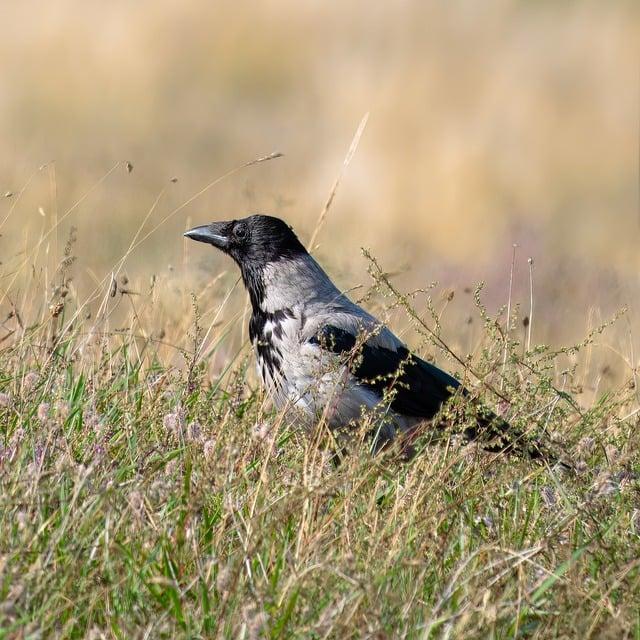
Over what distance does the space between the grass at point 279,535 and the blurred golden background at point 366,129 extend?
5.47m

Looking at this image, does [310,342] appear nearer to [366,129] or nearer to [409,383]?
[409,383]

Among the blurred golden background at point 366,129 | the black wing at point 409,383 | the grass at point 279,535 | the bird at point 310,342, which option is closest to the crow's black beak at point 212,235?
the bird at point 310,342

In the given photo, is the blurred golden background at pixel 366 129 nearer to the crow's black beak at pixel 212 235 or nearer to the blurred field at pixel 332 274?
the blurred field at pixel 332 274

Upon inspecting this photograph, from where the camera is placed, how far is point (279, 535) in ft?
11.2

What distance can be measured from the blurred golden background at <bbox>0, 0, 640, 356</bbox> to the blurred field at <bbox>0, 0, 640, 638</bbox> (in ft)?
0.18

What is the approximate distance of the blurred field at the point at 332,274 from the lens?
123 inches

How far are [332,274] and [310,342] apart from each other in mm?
1243

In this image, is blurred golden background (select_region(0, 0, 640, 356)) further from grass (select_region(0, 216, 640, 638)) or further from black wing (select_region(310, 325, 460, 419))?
grass (select_region(0, 216, 640, 638))

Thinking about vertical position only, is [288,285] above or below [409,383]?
above

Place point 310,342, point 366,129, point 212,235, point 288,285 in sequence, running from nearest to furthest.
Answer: point 310,342 → point 288,285 → point 212,235 → point 366,129

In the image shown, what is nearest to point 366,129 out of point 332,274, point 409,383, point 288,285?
point 332,274

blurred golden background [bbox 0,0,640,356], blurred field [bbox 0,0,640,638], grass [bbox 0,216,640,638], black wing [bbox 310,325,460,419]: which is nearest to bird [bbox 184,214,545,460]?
black wing [bbox 310,325,460,419]

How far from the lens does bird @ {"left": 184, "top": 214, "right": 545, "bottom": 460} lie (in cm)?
518

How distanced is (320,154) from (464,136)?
1887 mm
